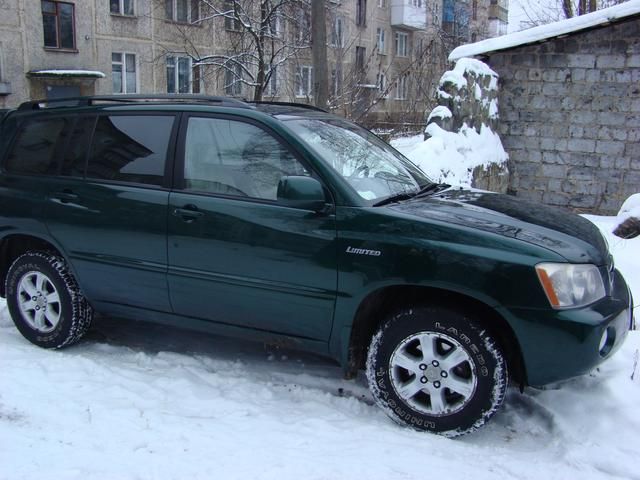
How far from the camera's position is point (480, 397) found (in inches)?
131

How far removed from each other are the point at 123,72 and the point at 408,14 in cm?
2111

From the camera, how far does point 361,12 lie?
123 feet

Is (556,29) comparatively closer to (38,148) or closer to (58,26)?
(38,148)

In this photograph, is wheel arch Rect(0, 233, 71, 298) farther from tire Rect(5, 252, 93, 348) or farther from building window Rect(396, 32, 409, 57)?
building window Rect(396, 32, 409, 57)

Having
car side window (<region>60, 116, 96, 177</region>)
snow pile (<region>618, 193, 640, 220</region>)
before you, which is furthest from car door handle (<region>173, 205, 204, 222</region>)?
snow pile (<region>618, 193, 640, 220</region>)

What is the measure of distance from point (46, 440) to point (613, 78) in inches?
410

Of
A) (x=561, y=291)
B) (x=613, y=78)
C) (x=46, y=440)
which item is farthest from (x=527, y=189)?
(x=46, y=440)

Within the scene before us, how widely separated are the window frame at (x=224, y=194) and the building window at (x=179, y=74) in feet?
80.2

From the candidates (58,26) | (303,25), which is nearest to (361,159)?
(303,25)

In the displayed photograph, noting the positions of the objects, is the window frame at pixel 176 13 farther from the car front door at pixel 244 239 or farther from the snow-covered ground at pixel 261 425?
the snow-covered ground at pixel 261 425

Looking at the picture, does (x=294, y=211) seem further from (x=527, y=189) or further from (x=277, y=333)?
(x=527, y=189)

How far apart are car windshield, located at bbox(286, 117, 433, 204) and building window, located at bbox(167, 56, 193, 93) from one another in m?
24.4

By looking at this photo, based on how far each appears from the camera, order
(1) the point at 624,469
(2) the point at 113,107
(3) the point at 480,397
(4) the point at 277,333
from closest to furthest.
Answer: (1) the point at 624,469 < (3) the point at 480,397 < (4) the point at 277,333 < (2) the point at 113,107

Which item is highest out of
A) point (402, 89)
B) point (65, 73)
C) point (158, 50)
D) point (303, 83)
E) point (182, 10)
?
point (182, 10)
